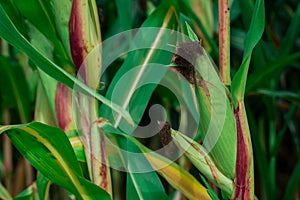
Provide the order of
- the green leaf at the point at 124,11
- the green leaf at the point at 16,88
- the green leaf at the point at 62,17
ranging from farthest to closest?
the green leaf at the point at 16,88 → the green leaf at the point at 124,11 → the green leaf at the point at 62,17

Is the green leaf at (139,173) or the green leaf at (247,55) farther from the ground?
the green leaf at (247,55)

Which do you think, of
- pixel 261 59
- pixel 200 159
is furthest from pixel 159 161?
pixel 261 59

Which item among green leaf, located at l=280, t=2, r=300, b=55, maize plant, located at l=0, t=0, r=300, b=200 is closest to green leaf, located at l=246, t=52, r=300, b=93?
maize plant, located at l=0, t=0, r=300, b=200

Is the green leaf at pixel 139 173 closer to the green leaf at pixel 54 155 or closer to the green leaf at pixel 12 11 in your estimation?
the green leaf at pixel 54 155

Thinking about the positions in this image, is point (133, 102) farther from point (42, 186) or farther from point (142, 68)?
point (42, 186)

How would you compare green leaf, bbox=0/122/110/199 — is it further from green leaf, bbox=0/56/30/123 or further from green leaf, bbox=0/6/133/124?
green leaf, bbox=0/56/30/123

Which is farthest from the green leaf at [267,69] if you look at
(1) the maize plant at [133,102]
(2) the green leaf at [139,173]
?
(2) the green leaf at [139,173]
